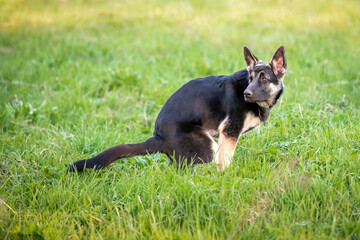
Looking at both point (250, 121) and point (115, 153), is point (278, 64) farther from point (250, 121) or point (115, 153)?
point (115, 153)

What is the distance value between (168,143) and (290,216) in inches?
56.9

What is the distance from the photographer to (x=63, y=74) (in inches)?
274

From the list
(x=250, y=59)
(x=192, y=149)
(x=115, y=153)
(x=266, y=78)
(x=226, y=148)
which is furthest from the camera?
(x=250, y=59)

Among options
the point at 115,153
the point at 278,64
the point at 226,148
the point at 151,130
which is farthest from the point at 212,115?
the point at 151,130

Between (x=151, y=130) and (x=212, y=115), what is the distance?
4.62 feet

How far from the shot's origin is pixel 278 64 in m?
4.10

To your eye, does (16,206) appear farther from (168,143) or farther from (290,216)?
(290,216)

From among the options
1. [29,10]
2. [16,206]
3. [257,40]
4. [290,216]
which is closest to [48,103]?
[16,206]

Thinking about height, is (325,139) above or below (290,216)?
above

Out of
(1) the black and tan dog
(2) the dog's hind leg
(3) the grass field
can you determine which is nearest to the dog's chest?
(1) the black and tan dog

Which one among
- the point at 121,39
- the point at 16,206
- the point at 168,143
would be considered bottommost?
the point at 16,206

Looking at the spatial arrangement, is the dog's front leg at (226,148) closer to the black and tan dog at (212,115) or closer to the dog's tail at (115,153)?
the black and tan dog at (212,115)

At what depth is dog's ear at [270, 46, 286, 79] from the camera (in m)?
4.02

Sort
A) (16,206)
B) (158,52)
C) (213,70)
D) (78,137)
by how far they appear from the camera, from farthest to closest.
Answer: (158,52) < (213,70) < (78,137) < (16,206)
